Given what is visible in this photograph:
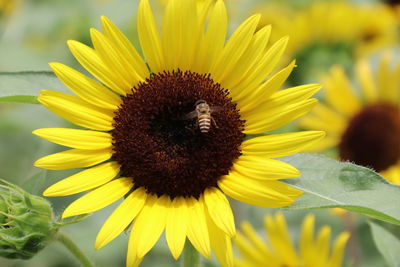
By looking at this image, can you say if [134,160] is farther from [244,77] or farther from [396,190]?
[396,190]

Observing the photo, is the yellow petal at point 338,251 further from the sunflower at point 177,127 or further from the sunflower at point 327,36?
the sunflower at point 327,36

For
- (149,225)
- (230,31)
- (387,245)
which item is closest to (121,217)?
(149,225)

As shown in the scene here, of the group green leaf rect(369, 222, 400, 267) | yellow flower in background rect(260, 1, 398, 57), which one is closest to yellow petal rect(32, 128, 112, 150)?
green leaf rect(369, 222, 400, 267)

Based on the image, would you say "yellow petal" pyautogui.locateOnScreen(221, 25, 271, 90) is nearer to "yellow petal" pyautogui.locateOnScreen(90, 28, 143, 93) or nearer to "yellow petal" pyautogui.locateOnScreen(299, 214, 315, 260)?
"yellow petal" pyautogui.locateOnScreen(90, 28, 143, 93)

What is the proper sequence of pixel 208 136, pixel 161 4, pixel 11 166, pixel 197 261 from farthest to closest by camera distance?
pixel 161 4 → pixel 11 166 → pixel 208 136 → pixel 197 261

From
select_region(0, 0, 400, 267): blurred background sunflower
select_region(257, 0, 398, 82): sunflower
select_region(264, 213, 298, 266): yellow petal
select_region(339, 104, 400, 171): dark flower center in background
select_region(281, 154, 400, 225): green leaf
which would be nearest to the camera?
select_region(281, 154, 400, 225): green leaf

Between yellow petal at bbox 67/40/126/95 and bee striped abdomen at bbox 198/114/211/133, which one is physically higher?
yellow petal at bbox 67/40/126/95

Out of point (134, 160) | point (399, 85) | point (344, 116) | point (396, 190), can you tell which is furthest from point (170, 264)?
point (396, 190)
